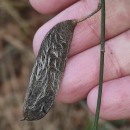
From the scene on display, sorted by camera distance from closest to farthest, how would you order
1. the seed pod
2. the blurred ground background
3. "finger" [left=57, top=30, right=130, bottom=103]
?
the seed pod < "finger" [left=57, top=30, right=130, bottom=103] < the blurred ground background

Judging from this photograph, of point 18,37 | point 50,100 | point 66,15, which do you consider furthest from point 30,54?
point 50,100

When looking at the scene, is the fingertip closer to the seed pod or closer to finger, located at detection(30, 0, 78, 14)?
finger, located at detection(30, 0, 78, 14)

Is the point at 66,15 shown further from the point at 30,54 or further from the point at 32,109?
the point at 30,54

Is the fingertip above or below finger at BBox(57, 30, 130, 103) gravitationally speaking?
above

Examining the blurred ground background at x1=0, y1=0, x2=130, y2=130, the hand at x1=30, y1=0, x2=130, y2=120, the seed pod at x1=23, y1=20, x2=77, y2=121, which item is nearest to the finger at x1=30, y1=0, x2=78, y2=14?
the hand at x1=30, y1=0, x2=130, y2=120

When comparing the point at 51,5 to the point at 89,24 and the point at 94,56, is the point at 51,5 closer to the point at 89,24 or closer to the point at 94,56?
the point at 89,24

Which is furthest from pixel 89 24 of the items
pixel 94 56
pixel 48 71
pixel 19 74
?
pixel 19 74
